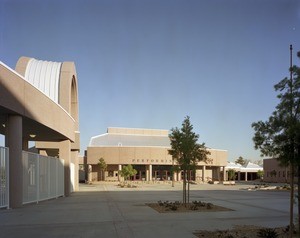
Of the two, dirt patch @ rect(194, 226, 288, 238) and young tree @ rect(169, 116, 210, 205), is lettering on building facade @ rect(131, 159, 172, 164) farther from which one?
dirt patch @ rect(194, 226, 288, 238)

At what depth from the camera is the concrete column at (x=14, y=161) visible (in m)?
18.7

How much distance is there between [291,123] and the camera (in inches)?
358

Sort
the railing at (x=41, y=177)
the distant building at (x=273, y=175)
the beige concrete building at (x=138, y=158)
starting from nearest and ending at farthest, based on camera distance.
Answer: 1. the railing at (x=41, y=177)
2. the beige concrete building at (x=138, y=158)
3. the distant building at (x=273, y=175)

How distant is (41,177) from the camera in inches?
933

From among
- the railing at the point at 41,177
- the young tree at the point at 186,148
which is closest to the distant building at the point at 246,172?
the railing at the point at 41,177

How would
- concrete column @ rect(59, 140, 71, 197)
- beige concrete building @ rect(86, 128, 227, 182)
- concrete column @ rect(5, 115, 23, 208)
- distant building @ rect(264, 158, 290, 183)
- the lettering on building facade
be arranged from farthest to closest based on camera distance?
distant building @ rect(264, 158, 290, 183) < the lettering on building facade < beige concrete building @ rect(86, 128, 227, 182) < concrete column @ rect(59, 140, 71, 197) < concrete column @ rect(5, 115, 23, 208)

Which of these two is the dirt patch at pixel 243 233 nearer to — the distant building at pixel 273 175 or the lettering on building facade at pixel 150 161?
the lettering on building facade at pixel 150 161

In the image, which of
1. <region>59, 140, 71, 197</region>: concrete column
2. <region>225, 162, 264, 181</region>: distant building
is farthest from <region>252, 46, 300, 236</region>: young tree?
<region>225, 162, 264, 181</region>: distant building

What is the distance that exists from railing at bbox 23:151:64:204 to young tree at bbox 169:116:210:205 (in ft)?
25.4

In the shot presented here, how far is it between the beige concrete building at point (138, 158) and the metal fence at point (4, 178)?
55.0 m

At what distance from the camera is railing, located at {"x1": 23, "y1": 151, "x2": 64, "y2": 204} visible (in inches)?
819

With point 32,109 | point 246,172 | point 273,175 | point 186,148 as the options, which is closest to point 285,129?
point 186,148

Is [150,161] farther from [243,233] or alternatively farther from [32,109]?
[243,233]

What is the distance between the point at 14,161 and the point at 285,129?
1354cm
